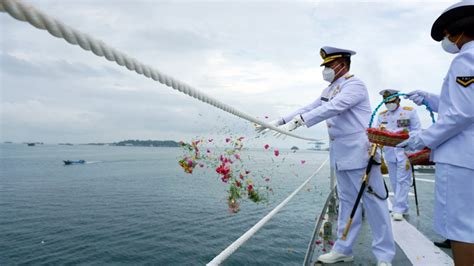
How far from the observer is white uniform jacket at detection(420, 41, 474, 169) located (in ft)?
5.29

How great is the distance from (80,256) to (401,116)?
14263mm

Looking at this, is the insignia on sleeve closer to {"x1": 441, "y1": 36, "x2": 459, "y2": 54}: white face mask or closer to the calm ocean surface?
{"x1": 441, "y1": 36, "x2": 459, "y2": 54}: white face mask

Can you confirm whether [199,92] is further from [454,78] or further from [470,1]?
[470,1]

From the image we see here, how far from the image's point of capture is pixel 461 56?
1.68 m

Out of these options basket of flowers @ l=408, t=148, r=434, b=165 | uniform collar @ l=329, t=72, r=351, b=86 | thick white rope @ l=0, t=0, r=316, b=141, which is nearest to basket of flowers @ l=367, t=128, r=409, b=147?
basket of flowers @ l=408, t=148, r=434, b=165

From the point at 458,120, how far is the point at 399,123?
4196 mm

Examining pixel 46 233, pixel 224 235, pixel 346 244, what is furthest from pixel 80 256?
pixel 346 244

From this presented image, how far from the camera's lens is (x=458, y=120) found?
5.32ft

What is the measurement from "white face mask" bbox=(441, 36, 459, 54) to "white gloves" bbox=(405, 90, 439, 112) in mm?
752

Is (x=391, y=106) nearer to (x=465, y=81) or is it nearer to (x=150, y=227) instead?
(x=465, y=81)

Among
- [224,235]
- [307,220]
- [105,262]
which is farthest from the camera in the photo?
[224,235]

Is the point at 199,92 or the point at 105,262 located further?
the point at 105,262

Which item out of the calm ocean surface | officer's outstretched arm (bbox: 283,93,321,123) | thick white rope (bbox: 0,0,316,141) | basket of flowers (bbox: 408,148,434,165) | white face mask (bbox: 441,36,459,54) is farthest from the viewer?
the calm ocean surface

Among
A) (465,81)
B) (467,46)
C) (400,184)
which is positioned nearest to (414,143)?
(465,81)
